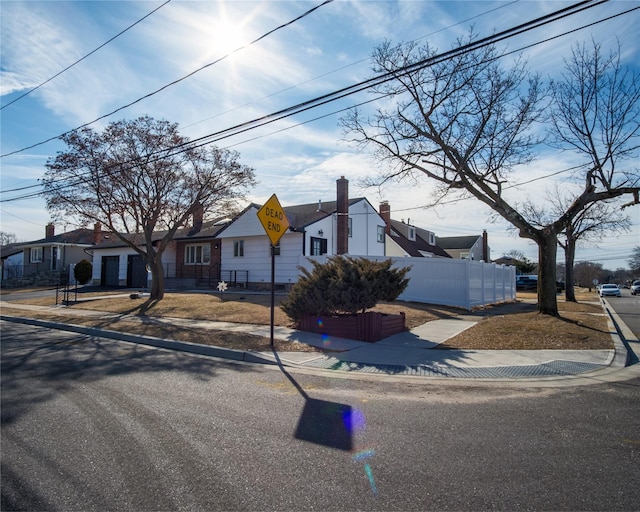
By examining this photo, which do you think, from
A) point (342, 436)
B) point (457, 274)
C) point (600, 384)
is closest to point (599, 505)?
point (342, 436)

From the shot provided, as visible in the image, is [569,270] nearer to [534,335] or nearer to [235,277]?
[534,335]

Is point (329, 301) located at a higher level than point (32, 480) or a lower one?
higher

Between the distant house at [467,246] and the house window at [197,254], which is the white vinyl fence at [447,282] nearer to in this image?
the house window at [197,254]

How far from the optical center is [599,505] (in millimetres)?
3006

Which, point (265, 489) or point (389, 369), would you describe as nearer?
point (265, 489)

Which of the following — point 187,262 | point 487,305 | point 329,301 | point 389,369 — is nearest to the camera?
point 389,369

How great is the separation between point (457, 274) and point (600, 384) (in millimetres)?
11400

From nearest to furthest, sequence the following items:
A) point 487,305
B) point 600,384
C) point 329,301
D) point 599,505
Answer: point 599,505
point 600,384
point 329,301
point 487,305

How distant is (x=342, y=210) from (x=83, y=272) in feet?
75.0

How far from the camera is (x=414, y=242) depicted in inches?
1766

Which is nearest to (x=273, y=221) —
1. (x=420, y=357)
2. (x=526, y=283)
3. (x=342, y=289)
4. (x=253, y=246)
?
(x=342, y=289)

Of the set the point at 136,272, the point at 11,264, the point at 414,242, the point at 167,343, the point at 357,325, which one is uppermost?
the point at 414,242

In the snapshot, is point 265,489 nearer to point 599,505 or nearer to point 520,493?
point 520,493

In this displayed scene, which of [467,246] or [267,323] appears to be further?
[467,246]
